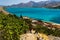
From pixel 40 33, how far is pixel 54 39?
0.56m

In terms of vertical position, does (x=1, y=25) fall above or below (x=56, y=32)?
above

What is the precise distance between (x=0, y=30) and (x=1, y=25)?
0.29 m

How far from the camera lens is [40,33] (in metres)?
8.20

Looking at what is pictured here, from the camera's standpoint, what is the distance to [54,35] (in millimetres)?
8406

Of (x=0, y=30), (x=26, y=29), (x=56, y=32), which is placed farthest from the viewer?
(x=56, y=32)

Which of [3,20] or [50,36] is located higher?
[3,20]

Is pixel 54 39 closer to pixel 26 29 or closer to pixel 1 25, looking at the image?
pixel 26 29

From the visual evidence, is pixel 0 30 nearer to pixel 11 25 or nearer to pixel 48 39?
pixel 11 25

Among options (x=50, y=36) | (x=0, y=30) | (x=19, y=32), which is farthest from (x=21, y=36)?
(x=50, y=36)

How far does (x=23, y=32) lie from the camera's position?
7.79 metres

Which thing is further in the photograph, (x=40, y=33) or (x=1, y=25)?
(x=40, y=33)

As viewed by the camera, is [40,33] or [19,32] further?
[40,33]

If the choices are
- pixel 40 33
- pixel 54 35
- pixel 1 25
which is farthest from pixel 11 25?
pixel 54 35

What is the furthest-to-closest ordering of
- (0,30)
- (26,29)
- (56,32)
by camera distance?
1. (56,32)
2. (26,29)
3. (0,30)
